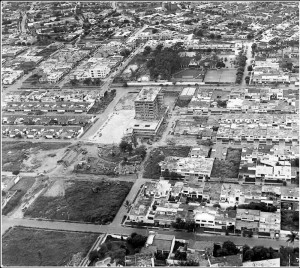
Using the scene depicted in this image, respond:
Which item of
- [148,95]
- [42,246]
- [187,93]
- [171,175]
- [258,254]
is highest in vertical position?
[148,95]

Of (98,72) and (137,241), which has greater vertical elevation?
(98,72)

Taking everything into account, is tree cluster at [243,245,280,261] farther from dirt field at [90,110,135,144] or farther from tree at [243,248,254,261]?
dirt field at [90,110,135,144]

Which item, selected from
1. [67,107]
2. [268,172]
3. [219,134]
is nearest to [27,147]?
[67,107]

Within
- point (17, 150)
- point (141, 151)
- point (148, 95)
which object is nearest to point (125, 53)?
point (148, 95)

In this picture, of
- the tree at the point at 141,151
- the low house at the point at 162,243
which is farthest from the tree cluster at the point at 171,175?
the low house at the point at 162,243

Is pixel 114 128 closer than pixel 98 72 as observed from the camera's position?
Yes

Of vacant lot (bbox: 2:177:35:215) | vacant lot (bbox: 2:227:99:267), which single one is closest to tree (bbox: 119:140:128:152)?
vacant lot (bbox: 2:177:35:215)

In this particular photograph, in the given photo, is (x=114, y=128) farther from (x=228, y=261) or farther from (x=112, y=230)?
(x=228, y=261)
